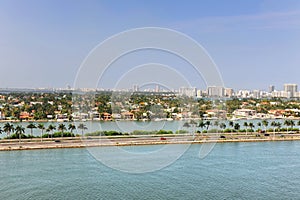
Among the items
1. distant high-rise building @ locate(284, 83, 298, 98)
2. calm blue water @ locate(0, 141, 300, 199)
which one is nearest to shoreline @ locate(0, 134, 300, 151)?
calm blue water @ locate(0, 141, 300, 199)

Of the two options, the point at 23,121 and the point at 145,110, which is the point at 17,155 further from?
the point at 23,121

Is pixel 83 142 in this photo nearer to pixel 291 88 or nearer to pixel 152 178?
pixel 152 178

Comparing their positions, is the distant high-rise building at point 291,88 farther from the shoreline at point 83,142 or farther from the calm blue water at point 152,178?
the calm blue water at point 152,178

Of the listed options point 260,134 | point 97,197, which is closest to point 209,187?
point 97,197

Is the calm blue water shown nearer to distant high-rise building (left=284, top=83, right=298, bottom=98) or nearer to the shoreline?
the shoreline

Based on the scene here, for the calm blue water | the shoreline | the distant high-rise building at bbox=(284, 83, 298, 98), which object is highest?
the distant high-rise building at bbox=(284, 83, 298, 98)

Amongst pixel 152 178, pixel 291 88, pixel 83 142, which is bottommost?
pixel 152 178

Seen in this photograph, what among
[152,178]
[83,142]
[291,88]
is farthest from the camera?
[291,88]

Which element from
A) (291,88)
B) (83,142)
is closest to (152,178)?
(83,142)
